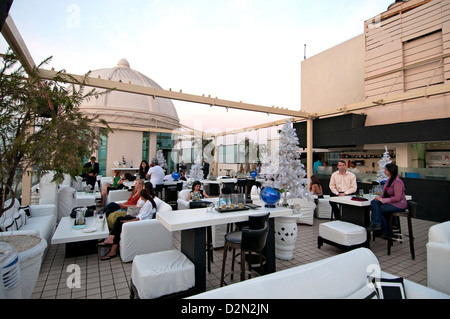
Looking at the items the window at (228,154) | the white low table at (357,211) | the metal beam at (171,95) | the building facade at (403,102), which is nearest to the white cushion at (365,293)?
the white low table at (357,211)

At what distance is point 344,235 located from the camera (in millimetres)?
4059

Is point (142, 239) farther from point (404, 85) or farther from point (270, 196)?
point (404, 85)

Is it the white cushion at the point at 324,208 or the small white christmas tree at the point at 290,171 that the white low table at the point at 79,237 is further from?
the white cushion at the point at 324,208

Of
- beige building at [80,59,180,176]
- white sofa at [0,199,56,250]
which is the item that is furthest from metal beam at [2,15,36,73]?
beige building at [80,59,180,176]

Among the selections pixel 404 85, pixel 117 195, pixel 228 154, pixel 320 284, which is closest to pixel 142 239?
pixel 320 284

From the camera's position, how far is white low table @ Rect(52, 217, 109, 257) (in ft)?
12.1

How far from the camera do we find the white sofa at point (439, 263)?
98.0 inches

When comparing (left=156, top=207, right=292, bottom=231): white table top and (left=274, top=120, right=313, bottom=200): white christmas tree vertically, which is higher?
(left=274, top=120, right=313, bottom=200): white christmas tree

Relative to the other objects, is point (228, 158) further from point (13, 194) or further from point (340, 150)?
point (13, 194)

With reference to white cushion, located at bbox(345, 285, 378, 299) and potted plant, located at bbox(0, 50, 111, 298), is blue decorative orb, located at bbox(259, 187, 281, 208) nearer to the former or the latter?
white cushion, located at bbox(345, 285, 378, 299)

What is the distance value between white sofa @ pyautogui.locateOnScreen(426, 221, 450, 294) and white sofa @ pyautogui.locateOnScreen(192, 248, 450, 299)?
38.7 inches

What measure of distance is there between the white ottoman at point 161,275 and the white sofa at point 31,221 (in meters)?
1.86

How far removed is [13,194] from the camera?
203 cm
